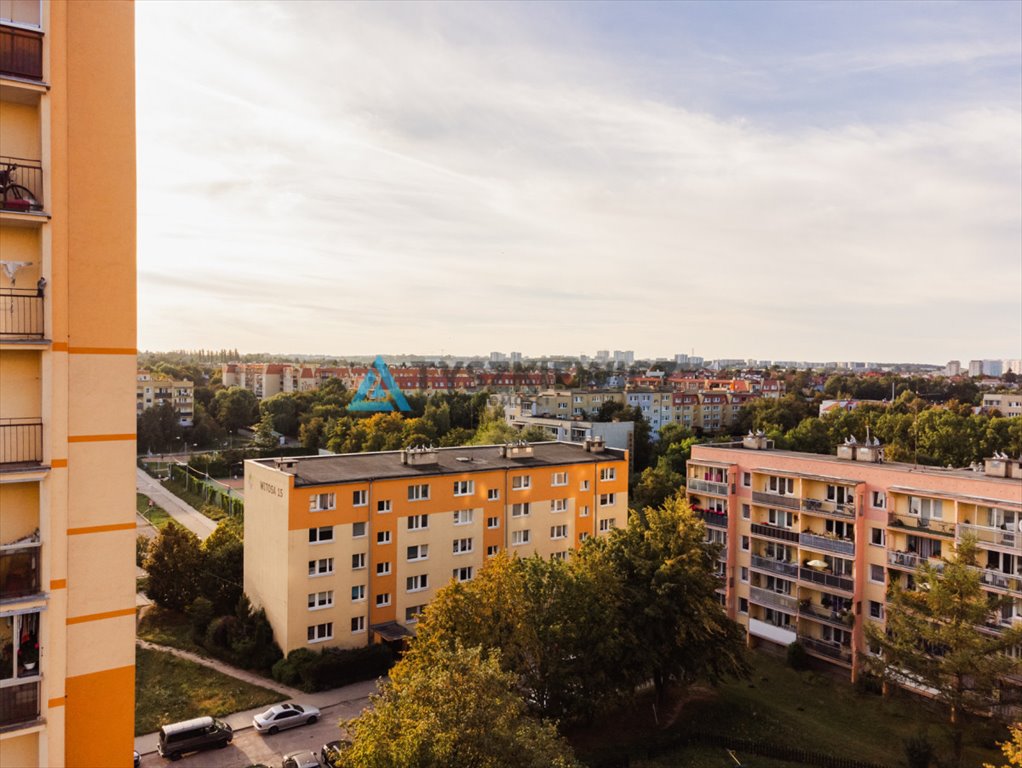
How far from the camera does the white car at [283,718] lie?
25.9 metres

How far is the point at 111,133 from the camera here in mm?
9867

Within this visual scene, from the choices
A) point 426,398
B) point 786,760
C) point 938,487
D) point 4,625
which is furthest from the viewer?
point 426,398

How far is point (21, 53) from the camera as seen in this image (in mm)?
8641

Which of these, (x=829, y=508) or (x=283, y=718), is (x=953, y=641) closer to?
(x=829, y=508)

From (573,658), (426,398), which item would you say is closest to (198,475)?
(426,398)

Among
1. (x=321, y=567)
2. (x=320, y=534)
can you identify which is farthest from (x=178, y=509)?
(x=320, y=534)

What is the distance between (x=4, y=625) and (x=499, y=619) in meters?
16.2

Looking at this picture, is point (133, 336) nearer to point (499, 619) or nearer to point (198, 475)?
point (499, 619)

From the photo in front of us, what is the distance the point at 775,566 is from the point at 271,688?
25.1 meters

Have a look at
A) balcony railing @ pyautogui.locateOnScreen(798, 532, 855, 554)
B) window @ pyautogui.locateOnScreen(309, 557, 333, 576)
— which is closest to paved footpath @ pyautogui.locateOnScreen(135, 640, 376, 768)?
window @ pyautogui.locateOnScreen(309, 557, 333, 576)

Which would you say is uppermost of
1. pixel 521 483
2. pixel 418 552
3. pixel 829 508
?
pixel 521 483

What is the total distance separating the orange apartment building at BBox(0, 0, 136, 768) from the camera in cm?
868

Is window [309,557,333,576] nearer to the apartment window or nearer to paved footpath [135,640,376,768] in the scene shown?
paved footpath [135,640,376,768]

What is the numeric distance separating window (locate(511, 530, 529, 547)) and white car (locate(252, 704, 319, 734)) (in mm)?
14493
